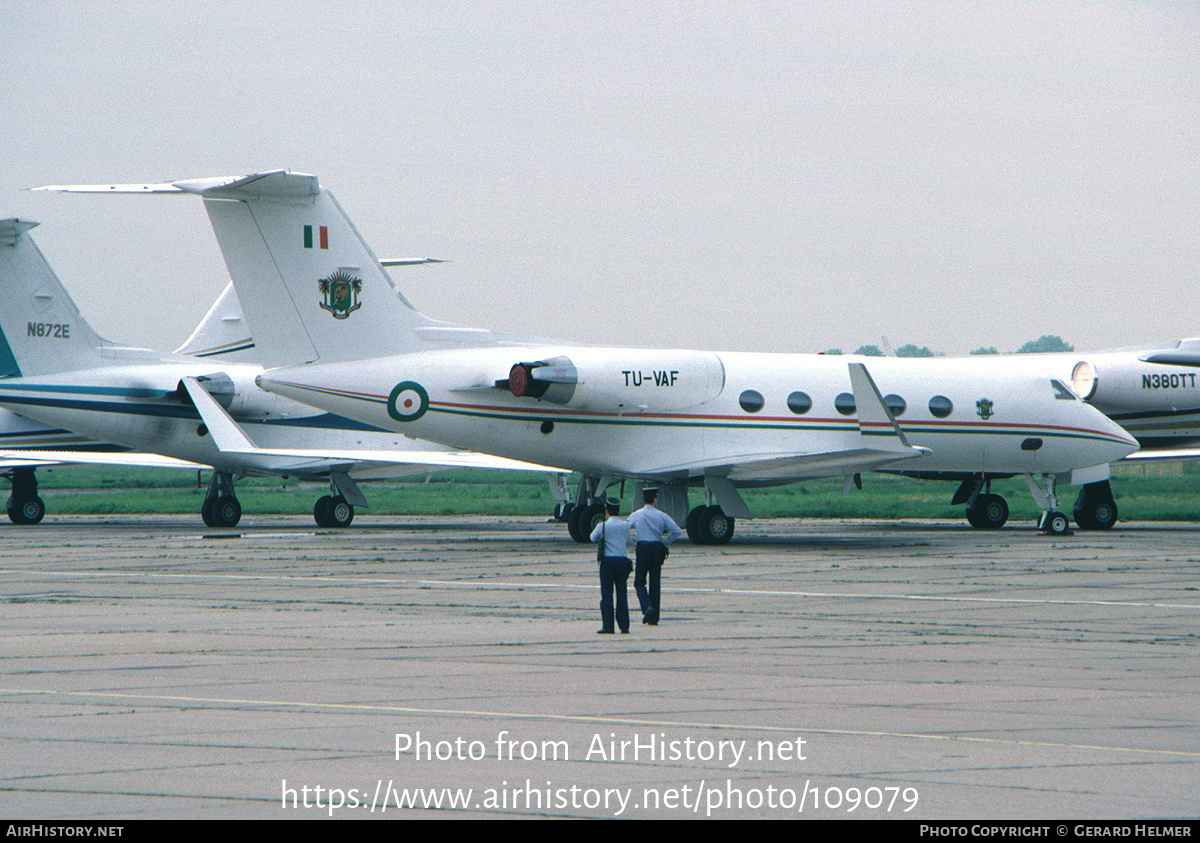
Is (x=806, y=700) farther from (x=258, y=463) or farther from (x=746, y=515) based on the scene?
(x=258, y=463)

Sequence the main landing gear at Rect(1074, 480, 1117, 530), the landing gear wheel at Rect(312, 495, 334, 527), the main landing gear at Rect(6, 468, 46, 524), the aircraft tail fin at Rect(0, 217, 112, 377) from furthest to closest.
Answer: the main landing gear at Rect(6, 468, 46, 524)
the aircraft tail fin at Rect(0, 217, 112, 377)
the landing gear wheel at Rect(312, 495, 334, 527)
the main landing gear at Rect(1074, 480, 1117, 530)

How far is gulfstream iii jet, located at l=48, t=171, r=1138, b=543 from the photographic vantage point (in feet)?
85.5

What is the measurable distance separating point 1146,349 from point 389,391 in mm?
20620

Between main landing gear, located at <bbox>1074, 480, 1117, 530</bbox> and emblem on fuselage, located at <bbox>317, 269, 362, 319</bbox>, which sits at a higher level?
emblem on fuselage, located at <bbox>317, 269, 362, 319</bbox>

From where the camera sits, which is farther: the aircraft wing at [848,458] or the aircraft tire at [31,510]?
the aircraft tire at [31,510]

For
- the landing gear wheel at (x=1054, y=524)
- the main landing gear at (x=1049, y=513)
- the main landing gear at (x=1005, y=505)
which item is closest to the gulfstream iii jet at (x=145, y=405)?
the main landing gear at (x=1005, y=505)

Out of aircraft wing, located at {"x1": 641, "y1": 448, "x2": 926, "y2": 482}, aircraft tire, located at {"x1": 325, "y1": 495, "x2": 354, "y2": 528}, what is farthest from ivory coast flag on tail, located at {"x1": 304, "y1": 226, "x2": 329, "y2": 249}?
aircraft tire, located at {"x1": 325, "y1": 495, "x2": 354, "y2": 528}

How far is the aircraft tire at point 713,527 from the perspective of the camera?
91.3 ft

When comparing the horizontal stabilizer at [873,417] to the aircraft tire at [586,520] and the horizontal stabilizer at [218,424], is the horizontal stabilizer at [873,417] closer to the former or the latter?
the aircraft tire at [586,520]

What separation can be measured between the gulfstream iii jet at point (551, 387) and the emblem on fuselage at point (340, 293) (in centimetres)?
2

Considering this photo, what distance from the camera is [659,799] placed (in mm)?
7449

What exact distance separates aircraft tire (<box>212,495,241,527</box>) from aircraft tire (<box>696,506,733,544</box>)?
1490 cm

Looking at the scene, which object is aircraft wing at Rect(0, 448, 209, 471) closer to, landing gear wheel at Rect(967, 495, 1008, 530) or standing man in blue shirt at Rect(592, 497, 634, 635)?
landing gear wheel at Rect(967, 495, 1008, 530)

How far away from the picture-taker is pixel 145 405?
120 feet
